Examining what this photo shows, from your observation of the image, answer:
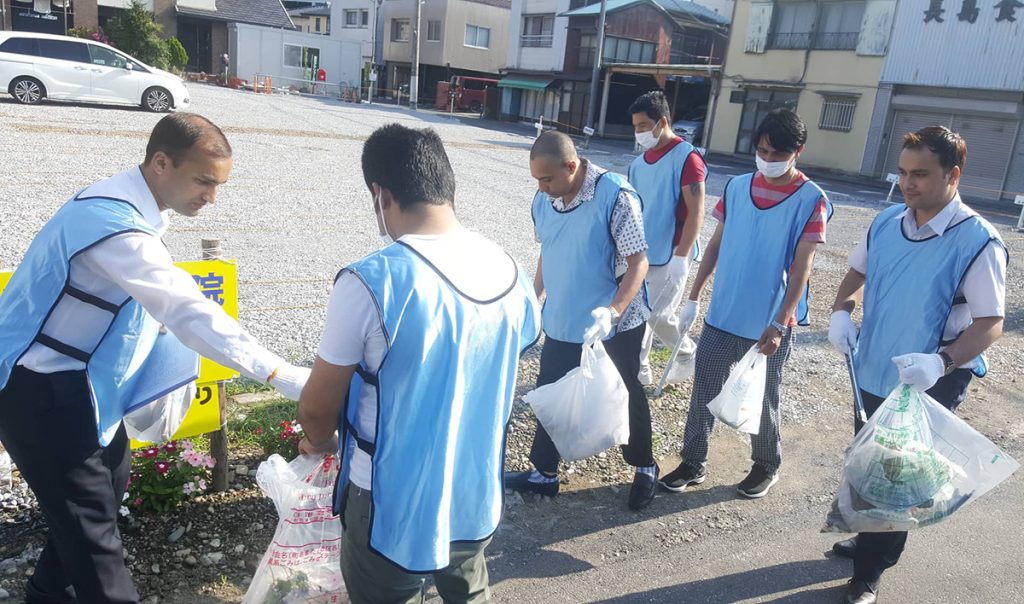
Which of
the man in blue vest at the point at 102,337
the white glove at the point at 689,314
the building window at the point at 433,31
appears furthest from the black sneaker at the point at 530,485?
the building window at the point at 433,31

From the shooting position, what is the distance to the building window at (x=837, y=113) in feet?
78.6

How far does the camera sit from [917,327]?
2.76m

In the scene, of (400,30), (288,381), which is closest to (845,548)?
(288,381)

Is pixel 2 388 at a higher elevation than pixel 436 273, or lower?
lower

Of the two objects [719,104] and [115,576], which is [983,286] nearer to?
[115,576]

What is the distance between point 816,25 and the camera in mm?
24797

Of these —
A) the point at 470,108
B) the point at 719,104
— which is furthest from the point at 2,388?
the point at 470,108

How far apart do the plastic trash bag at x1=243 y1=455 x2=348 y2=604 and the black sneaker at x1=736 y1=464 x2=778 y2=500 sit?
228 cm

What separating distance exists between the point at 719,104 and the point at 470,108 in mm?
15444

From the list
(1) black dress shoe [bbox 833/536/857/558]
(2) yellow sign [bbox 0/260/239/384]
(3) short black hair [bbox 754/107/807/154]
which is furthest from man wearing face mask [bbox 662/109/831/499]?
(2) yellow sign [bbox 0/260/239/384]

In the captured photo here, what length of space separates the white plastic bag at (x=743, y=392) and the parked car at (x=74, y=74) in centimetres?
1760

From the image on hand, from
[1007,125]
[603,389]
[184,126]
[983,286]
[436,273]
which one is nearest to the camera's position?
[436,273]

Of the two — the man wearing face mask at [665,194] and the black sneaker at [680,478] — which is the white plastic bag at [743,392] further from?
the man wearing face mask at [665,194]

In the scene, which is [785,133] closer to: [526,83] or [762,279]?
[762,279]
